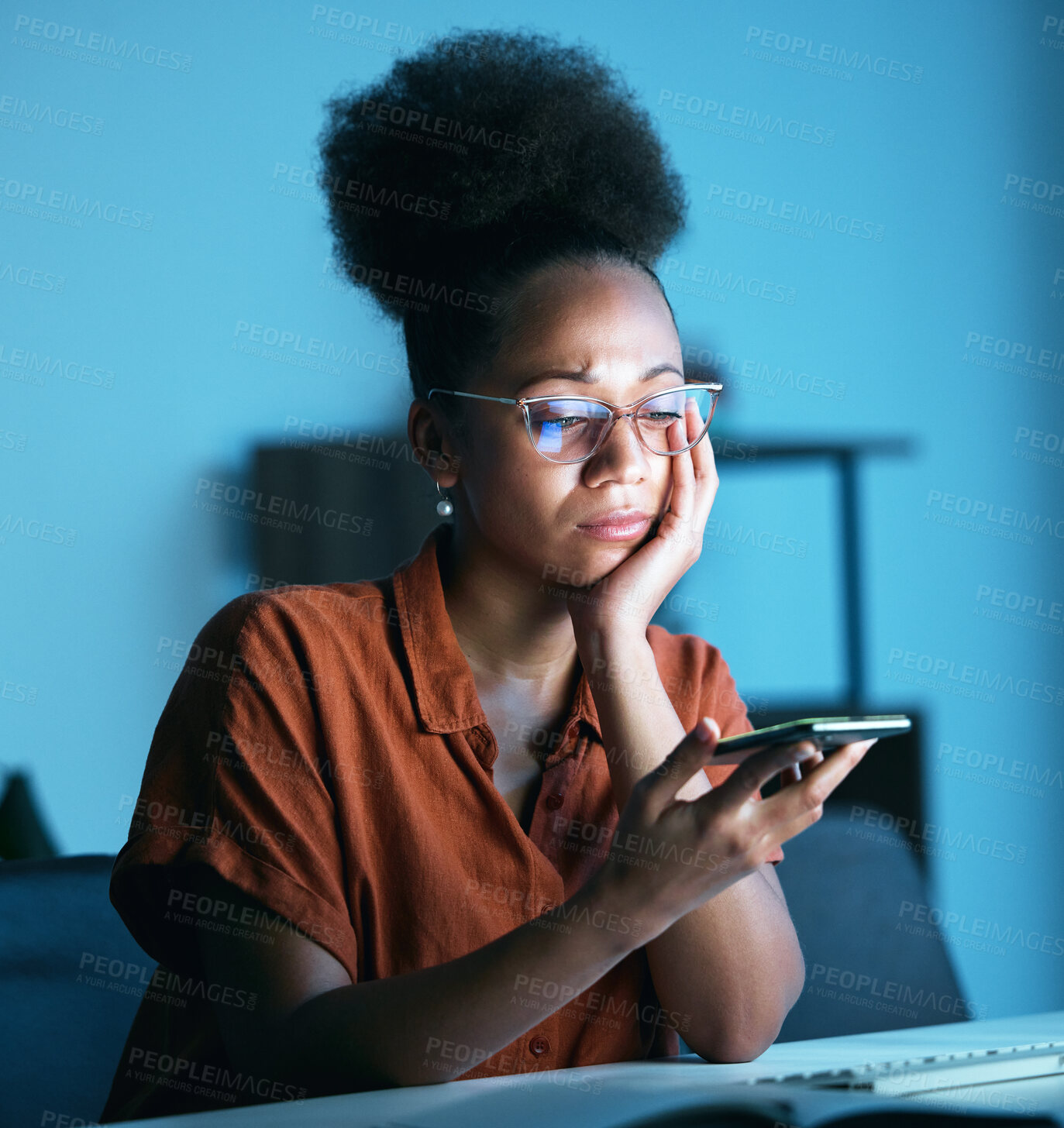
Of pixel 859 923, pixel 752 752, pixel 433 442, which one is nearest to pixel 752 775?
pixel 752 752

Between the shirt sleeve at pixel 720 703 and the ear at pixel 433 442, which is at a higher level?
the ear at pixel 433 442

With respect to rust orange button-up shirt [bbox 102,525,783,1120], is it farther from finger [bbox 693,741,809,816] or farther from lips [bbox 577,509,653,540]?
finger [bbox 693,741,809,816]

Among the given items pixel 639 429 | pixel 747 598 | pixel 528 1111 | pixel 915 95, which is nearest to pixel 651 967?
pixel 528 1111

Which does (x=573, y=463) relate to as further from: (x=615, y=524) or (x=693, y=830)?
(x=693, y=830)

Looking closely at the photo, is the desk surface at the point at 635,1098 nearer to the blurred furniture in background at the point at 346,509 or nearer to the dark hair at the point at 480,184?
the dark hair at the point at 480,184

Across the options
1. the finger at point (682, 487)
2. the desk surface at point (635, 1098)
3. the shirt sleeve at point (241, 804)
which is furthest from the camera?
the finger at point (682, 487)

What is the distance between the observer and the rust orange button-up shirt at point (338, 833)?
41.8 inches

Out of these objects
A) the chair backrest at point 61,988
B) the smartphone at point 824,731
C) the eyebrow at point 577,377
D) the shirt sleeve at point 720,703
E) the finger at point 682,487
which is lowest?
the chair backrest at point 61,988

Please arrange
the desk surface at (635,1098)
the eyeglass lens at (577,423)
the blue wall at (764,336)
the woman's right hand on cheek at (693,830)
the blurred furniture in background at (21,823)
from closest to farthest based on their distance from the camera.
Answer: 1. the desk surface at (635,1098)
2. the woman's right hand on cheek at (693,830)
3. the eyeglass lens at (577,423)
4. the blurred furniture in background at (21,823)
5. the blue wall at (764,336)

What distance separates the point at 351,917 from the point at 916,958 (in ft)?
3.47

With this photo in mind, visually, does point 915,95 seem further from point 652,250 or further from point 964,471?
point 652,250

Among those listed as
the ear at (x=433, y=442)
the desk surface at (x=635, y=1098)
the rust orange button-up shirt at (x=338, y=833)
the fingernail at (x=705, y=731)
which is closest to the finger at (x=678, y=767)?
the fingernail at (x=705, y=731)

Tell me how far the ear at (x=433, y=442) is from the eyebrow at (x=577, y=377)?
15 centimetres

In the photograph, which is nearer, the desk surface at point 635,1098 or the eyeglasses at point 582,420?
the desk surface at point 635,1098
